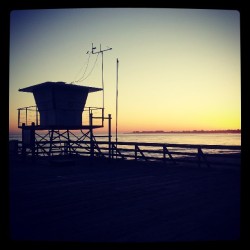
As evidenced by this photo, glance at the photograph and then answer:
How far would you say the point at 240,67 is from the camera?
7.64 feet

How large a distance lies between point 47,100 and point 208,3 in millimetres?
16828

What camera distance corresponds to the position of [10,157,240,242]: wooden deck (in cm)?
470

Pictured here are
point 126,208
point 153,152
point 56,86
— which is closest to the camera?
point 126,208

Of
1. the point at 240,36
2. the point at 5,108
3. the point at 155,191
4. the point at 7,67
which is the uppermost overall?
the point at 240,36

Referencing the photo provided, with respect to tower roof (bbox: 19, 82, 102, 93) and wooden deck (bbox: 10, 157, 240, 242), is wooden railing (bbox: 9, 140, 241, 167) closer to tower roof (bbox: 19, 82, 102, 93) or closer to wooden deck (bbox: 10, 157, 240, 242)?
wooden deck (bbox: 10, 157, 240, 242)

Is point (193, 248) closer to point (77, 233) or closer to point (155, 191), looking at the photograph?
point (77, 233)

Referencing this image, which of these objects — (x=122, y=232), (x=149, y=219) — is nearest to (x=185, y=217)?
(x=149, y=219)

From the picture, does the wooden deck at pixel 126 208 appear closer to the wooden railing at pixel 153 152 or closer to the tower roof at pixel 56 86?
the wooden railing at pixel 153 152

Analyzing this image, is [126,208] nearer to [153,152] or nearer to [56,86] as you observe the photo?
[153,152]

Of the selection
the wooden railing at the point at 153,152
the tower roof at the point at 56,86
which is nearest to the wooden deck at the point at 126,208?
the wooden railing at the point at 153,152

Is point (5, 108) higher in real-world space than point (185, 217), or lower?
higher

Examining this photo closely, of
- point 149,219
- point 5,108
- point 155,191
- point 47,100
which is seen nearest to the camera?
point 5,108

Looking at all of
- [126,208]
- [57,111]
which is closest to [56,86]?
[57,111]

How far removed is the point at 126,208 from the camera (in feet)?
20.7
